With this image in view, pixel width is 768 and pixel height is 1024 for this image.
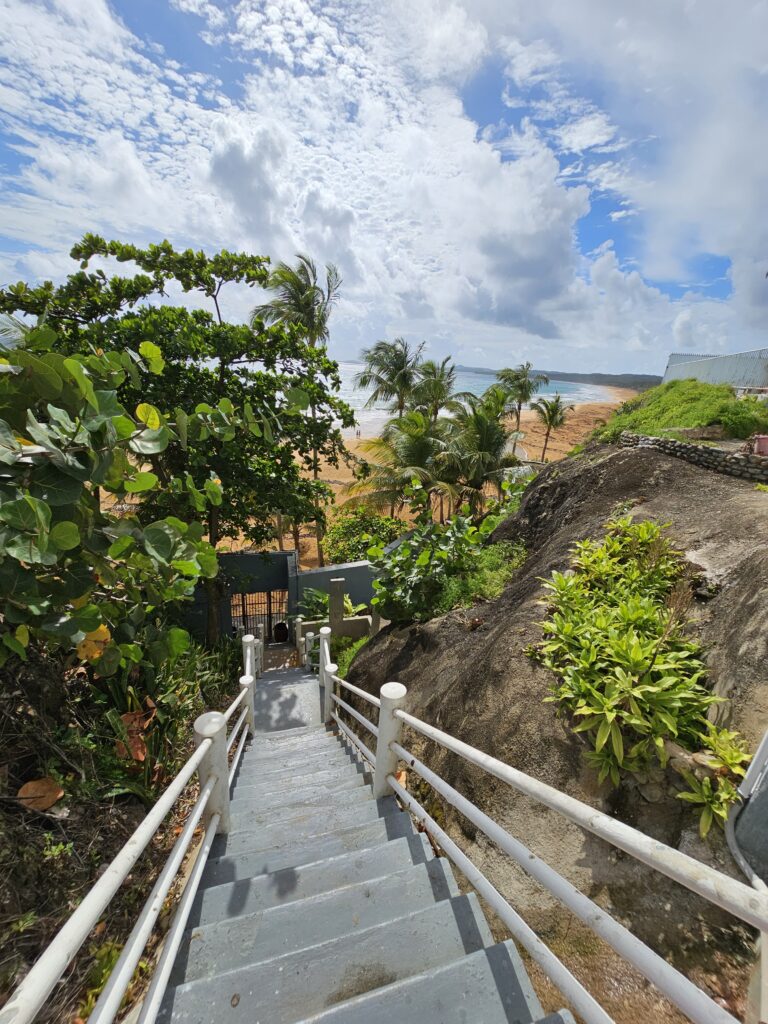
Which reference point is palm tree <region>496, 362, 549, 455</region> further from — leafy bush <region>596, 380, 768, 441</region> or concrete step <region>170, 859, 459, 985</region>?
concrete step <region>170, 859, 459, 985</region>

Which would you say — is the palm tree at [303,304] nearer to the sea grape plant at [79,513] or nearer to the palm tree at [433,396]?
the palm tree at [433,396]

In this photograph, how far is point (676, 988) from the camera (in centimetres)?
85

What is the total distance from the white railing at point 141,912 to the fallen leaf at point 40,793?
88 centimetres

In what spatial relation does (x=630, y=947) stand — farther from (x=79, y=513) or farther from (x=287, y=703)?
(x=287, y=703)

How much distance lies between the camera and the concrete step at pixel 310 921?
5.57ft

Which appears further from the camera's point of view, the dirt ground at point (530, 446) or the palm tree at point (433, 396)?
the dirt ground at point (530, 446)

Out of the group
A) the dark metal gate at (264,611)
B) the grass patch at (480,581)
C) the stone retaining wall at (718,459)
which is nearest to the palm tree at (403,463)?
the dark metal gate at (264,611)

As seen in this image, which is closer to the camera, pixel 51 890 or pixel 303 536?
pixel 51 890

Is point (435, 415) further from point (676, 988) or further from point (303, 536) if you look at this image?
point (676, 988)

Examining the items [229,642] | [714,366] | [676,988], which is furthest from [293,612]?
[714,366]

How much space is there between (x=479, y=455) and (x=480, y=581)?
694 cm

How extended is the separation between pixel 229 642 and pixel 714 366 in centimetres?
2251

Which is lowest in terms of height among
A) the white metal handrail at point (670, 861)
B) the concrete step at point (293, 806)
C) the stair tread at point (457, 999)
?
the concrete step at point (293, 806)

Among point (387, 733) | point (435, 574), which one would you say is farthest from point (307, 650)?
point (387, 733)
